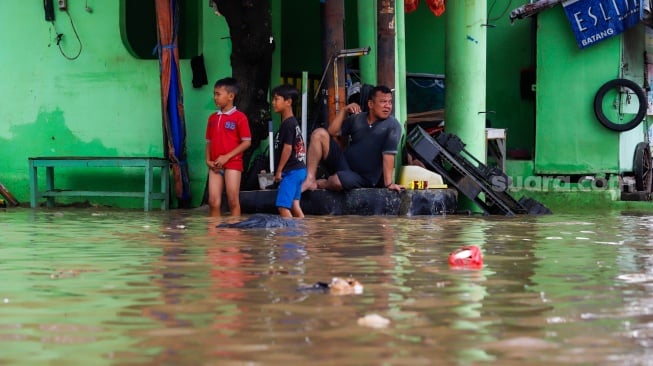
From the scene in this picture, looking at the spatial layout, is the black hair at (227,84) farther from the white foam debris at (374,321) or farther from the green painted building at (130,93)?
the white foam debris at (374,321)

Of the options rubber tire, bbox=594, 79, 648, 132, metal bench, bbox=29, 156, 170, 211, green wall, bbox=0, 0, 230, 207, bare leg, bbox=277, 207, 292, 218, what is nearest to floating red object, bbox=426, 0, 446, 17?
rubber tire, bbox=594, 79, 648, 132

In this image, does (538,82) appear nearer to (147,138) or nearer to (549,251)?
(147,138)

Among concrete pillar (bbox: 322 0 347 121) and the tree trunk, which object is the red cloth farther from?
the tree trunk

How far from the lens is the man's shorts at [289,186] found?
10688 mm

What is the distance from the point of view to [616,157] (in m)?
14.5

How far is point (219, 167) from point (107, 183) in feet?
10.4

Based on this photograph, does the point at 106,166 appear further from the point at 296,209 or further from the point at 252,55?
the point at 296,209

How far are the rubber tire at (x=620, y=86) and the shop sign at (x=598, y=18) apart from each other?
0.64 meters

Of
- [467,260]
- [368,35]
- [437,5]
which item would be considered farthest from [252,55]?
[467,260]

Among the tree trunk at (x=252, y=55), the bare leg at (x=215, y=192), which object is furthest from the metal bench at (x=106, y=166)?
the bare leg at (x=215, y=192)

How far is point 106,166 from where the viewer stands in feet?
43.5

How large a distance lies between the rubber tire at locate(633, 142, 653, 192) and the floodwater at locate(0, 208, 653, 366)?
775 cm

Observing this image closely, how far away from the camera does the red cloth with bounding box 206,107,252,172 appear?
11102mm

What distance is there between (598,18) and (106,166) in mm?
6838
